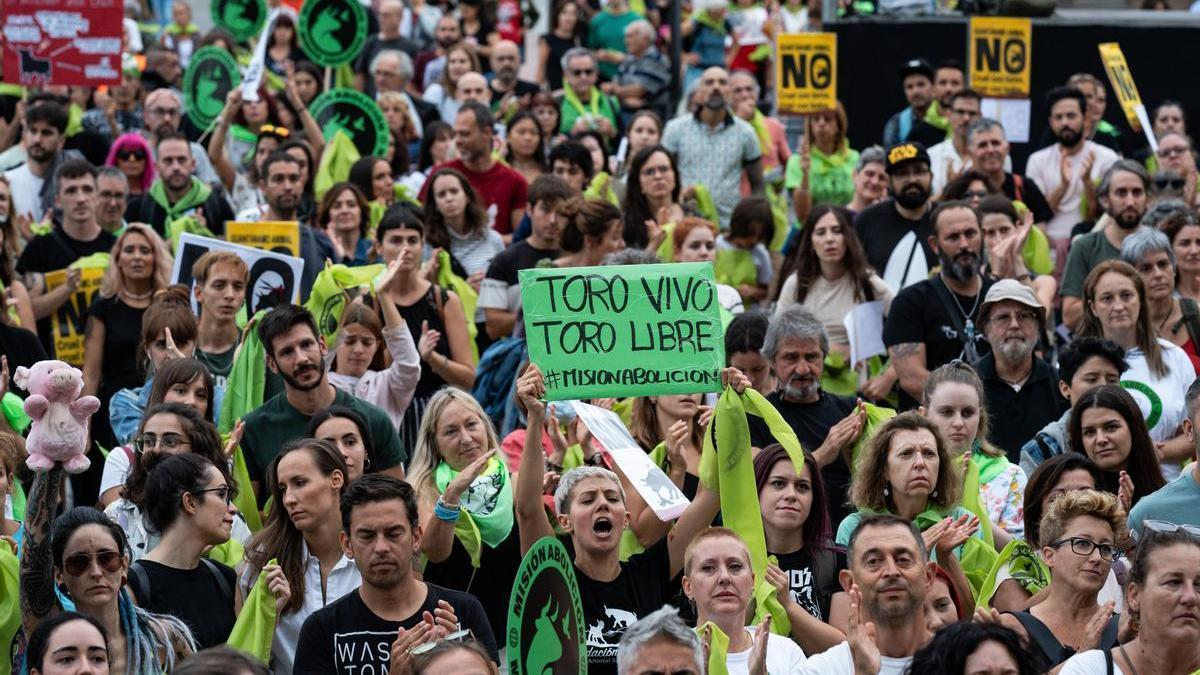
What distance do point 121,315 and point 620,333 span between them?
3.96 m

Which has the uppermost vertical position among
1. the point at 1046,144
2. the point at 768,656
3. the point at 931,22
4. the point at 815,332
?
the point at 931,22

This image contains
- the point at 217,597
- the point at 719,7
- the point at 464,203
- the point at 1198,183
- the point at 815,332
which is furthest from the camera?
the point at 719,7

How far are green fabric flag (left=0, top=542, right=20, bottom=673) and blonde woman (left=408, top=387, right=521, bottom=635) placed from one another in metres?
1.43

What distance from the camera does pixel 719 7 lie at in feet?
65.3

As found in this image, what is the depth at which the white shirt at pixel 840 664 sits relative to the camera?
6426mm

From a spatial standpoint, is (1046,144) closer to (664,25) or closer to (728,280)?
(728,280)

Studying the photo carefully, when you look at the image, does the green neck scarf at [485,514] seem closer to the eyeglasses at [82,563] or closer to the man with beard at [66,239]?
the eyeglasses at [82,563]

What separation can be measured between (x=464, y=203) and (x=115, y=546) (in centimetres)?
560

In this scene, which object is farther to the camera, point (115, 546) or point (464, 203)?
point (464, 203)

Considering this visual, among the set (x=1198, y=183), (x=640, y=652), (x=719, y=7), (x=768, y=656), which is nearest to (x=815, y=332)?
(x=768, y=656)

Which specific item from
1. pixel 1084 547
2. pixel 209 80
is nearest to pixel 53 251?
pixel 209 80

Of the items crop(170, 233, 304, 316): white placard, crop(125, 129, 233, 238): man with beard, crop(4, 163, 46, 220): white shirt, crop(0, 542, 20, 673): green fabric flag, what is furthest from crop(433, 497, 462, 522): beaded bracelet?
crop(4, 163, 46, 220): white shirt

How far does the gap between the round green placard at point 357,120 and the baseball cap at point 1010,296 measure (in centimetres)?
559

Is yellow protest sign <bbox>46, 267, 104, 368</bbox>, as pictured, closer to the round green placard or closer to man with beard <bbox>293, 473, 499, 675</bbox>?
the round green placard
